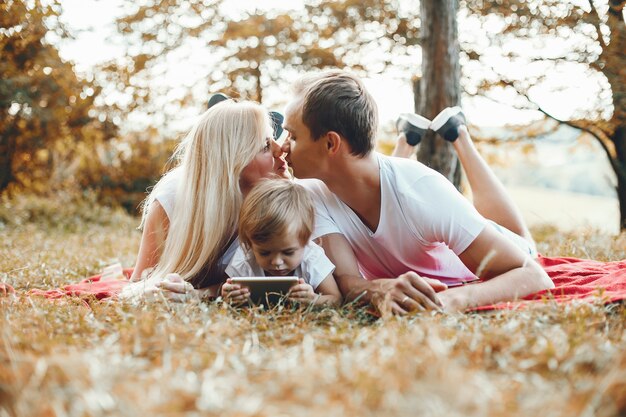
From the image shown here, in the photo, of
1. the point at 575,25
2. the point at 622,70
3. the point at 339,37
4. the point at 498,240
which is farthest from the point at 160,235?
the point at 339,37

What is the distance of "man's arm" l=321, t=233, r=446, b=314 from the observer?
2.75m

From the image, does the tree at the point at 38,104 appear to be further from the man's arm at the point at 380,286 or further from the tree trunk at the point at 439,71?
the man's arm at the point at 380,286

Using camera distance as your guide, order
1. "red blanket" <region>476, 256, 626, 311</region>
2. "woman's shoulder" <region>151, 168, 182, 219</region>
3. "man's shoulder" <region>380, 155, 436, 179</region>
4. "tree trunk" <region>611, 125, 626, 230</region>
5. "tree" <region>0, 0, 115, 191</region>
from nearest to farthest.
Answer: "red blanket" <region>476, 256, 626, 311</region> < "man's shoulder" <region>380, 155, 436, 179</region> < "woman's shoulder" <region>151, 168, 182, 219</region> < "tree trunk" <region>611, 125, 626, 230</region> < "tree" <region>0, 0, 115, 191</region>

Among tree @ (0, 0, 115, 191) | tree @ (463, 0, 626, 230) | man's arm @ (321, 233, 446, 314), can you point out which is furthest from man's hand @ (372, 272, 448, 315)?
tree @ (0, 0, 115, 191)

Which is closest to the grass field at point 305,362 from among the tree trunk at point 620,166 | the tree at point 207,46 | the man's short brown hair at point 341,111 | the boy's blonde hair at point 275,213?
the boy's blonde hair at point 275,213

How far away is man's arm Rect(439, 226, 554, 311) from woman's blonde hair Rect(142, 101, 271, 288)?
1.41m

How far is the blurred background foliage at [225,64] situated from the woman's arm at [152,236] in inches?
156

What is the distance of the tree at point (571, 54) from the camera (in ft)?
23.4

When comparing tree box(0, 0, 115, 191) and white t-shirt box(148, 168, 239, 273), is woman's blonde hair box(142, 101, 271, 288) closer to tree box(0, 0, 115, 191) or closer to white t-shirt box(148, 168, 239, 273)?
white t-shirt box(148, 168, 239, 273)

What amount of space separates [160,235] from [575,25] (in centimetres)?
601

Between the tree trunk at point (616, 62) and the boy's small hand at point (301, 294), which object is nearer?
the boy's small hand at point (301, 294)

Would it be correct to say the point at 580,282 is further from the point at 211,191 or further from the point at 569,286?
the point at 211,191

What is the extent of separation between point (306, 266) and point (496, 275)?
38.8 inches

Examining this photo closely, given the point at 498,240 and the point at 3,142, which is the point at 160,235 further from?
the point at 3,142
